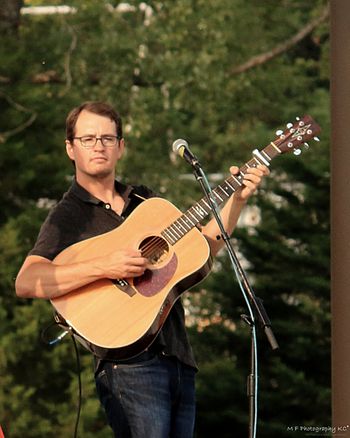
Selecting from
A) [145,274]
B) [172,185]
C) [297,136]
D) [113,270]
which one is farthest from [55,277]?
[172,185]

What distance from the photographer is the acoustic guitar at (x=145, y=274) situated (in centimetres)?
498

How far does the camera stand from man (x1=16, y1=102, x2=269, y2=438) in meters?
4.92

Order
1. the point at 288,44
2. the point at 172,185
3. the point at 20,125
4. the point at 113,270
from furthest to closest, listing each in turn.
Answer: the point at 288,44
the point at 172,185
the point at 20,125
the point at 113,270

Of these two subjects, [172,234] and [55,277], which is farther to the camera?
[172,234]

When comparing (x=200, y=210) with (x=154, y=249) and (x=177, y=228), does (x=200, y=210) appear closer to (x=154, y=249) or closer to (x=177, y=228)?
(x=177, y=228)

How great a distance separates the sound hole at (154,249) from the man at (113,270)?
0.36 ft

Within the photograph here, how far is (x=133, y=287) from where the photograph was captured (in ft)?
16.7

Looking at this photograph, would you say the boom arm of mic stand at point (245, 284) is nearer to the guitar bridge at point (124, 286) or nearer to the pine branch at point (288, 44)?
the guitar bridge at point (124, 286)

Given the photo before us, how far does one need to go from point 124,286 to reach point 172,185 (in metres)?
6.98

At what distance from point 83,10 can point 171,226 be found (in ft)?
24.8

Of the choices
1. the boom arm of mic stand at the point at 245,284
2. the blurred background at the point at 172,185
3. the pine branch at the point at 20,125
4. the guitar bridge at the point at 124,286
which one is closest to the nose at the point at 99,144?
the boom arm of mic stand at the point at 245,284

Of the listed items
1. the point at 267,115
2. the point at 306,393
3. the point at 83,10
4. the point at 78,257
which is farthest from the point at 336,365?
the point at 267,115

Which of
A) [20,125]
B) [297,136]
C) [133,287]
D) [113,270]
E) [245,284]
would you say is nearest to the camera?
[245,284]

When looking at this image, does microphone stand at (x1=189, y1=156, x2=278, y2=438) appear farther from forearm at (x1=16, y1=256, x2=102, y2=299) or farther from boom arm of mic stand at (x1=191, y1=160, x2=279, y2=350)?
forearm at (x1=16, y1=256, x2=102, y2=299)
